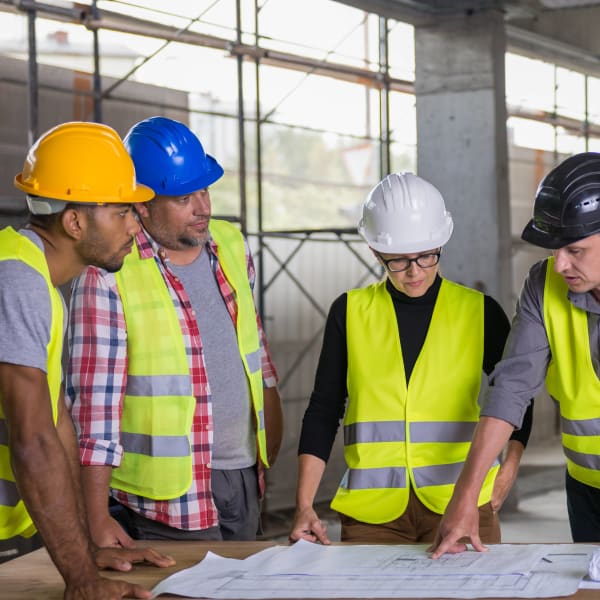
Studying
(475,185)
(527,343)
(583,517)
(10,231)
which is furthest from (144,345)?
(475,185)

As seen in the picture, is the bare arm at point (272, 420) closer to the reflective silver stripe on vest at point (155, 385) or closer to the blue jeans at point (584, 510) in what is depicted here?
the reflective silver stripe on vest at point (155, 385)

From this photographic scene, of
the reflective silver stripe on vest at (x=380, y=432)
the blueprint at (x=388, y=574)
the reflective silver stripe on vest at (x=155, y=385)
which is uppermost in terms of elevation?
the reflective silver stripe on vest at (x=155, y=385)

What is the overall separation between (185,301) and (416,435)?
2.48 ft

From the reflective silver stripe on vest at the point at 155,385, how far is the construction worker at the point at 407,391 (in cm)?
37

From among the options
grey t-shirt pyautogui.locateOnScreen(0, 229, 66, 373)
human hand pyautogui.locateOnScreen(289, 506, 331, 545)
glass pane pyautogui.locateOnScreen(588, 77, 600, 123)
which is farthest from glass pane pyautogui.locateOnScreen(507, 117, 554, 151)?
grey t-shirt pyautogui.locateOnScreen(0, 229, 66, 373)

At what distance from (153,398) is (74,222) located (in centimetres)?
72

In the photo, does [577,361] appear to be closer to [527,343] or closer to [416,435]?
[527,343]

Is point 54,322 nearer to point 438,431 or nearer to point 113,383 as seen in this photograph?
point 113,383

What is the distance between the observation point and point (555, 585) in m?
2.25

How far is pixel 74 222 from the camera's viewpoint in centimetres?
244

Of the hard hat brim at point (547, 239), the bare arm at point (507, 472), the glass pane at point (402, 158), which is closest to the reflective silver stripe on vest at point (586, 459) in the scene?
the bare arm at point (507, 472)

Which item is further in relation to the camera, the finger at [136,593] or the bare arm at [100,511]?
the bare arm at [100,511]

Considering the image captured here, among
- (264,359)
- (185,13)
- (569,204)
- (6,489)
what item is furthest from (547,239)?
(185,13)

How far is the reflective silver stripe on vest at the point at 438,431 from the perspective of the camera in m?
3.01
